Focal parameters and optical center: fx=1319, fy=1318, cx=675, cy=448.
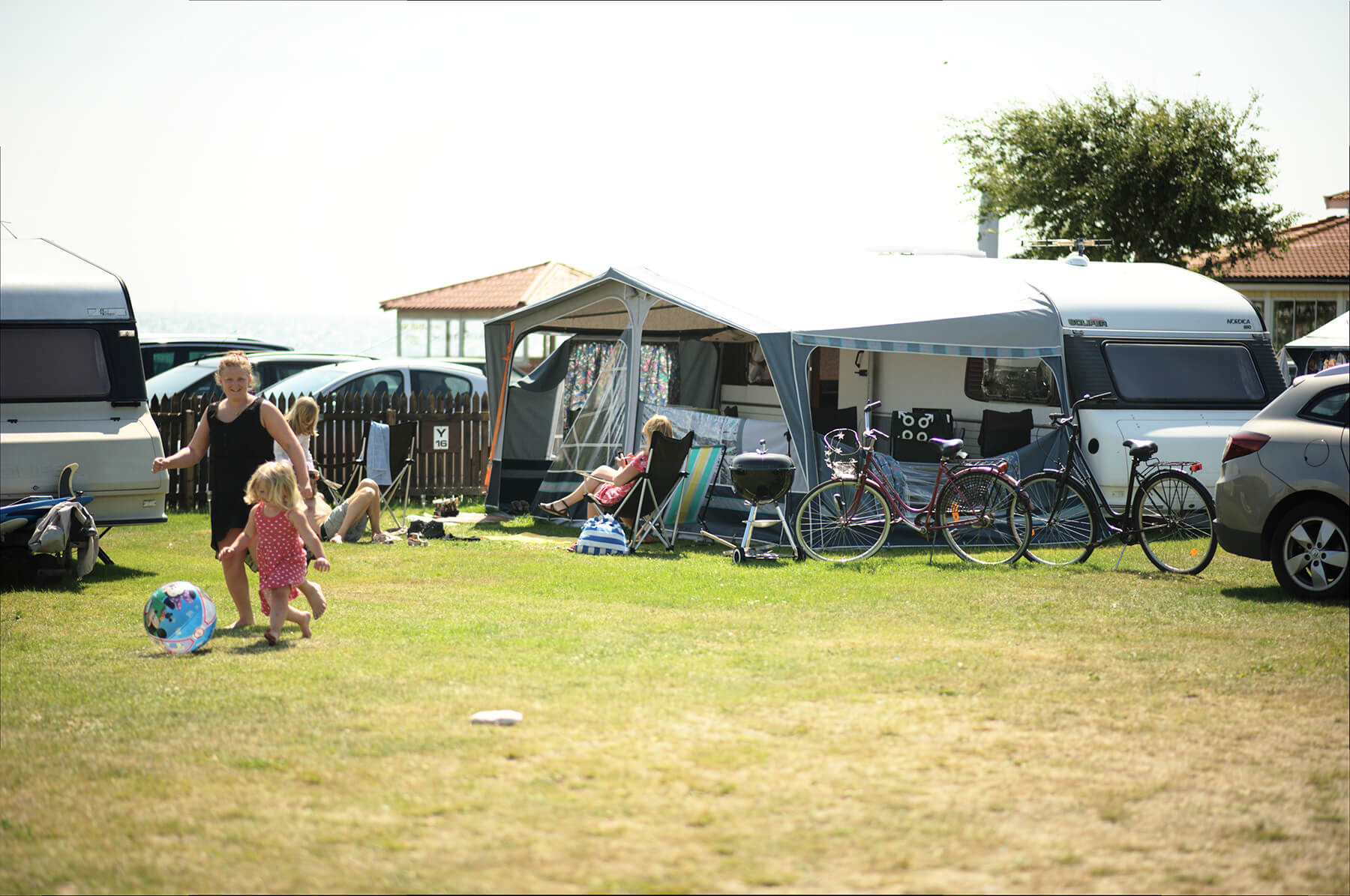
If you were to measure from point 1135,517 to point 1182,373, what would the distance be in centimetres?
300

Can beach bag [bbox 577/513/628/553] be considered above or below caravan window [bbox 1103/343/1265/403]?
below

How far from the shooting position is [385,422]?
15.2 m

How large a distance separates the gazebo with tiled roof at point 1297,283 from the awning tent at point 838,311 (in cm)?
2322

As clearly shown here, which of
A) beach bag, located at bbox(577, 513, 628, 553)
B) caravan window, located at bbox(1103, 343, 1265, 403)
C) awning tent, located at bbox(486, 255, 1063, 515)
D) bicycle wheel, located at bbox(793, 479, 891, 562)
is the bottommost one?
beach bag, located at bbox(577, 513, 628, 553)

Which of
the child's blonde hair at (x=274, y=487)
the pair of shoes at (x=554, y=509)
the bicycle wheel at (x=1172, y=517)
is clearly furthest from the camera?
the pair of shoes at (x=554, y=509)

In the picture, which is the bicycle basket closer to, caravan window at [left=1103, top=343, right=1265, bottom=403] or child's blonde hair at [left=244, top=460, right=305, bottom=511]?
caravan window at [left=1103, top=343, right=1265, bottom=403]

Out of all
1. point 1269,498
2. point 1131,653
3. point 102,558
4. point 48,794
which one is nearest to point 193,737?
Result: point 48,794

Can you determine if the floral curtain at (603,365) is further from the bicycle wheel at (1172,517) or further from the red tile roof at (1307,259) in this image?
the red tile roof at (1307,259)

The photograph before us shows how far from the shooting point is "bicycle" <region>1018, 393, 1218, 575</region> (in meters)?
9.98

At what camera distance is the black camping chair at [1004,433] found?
12461 millimetres

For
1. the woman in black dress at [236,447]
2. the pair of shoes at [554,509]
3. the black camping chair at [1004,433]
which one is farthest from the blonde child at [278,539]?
the black camping chair at [1004,433]

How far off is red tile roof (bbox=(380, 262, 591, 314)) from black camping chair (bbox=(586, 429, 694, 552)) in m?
24.5

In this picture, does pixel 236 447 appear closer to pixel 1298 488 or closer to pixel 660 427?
pixel 660 427

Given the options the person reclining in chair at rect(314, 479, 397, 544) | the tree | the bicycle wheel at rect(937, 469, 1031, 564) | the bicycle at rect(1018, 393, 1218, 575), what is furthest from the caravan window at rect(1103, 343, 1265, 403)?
the tree
